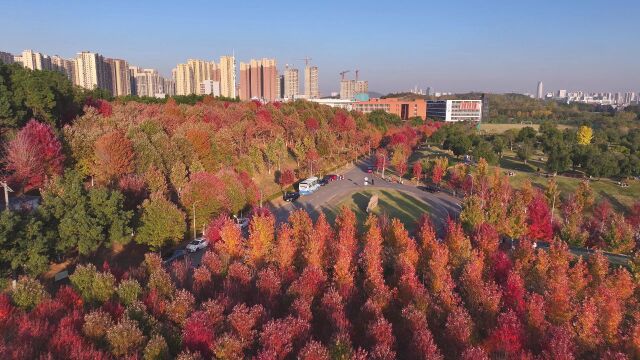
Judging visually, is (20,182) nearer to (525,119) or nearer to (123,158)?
(123,158)

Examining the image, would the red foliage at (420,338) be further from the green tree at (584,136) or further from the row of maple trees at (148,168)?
the green tree at (584,136)

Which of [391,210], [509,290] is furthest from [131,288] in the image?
[391,210]

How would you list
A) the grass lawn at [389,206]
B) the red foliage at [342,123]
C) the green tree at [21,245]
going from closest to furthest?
the green tree at [21,245], the grass lawn at [389,206], the red foliage at [342,123]

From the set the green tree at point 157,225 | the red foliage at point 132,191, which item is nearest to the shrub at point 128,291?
the green tree at point 157,225

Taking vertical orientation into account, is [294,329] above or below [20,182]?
below

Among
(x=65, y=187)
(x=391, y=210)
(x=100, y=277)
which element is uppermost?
(x=65, y=187)

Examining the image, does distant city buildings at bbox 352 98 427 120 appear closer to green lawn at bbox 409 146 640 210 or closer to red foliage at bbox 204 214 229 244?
green lawn at bbox 409 146 640 210
